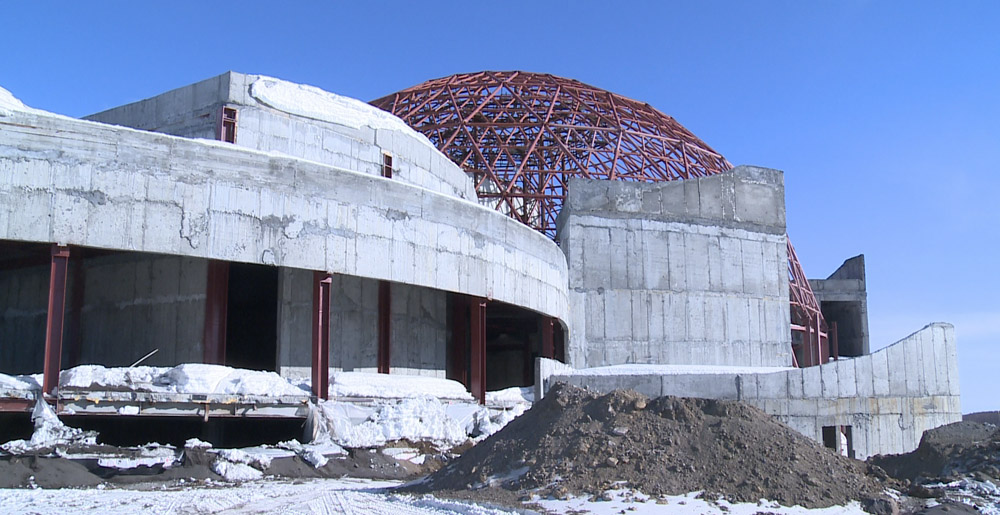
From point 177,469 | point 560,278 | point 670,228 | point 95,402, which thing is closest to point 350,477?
point 177,469

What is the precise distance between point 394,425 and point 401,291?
16.3ft

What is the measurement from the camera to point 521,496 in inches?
446

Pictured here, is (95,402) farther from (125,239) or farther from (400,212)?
(400,212)

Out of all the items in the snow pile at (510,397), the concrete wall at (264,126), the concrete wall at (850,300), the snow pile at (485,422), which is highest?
the concrete wall at (264,126)

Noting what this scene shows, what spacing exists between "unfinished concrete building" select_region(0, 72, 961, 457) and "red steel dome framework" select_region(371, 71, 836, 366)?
112 millimetres

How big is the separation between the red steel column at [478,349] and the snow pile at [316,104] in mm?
5395

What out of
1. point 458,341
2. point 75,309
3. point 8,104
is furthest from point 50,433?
point 458,341

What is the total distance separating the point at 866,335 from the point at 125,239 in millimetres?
35547

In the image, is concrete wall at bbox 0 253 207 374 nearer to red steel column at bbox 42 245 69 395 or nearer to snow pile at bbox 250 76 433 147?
red steel column at bbox 42 245 69 395

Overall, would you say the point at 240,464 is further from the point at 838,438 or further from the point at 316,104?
the point at 838,438

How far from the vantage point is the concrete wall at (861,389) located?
70.0 ft

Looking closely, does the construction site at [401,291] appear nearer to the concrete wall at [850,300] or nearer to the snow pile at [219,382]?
the snow pile at [219,382]

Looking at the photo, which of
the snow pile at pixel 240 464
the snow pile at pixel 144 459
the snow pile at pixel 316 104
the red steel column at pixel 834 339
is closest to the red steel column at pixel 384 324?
the snow pile at pixel 316 104

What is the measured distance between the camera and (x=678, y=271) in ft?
91.8
